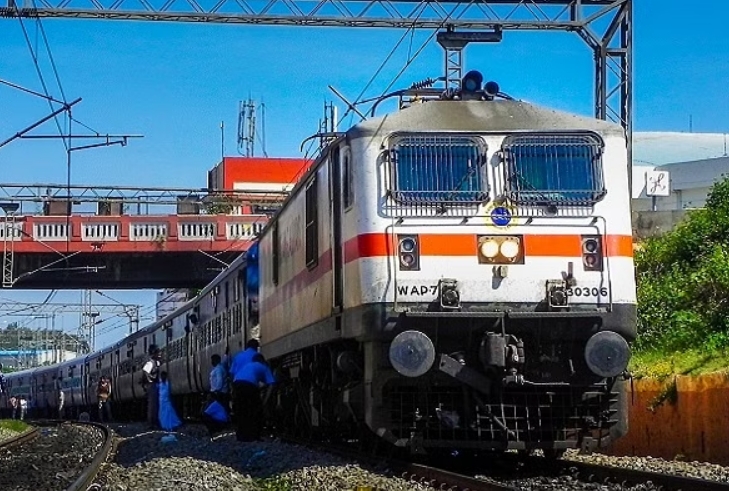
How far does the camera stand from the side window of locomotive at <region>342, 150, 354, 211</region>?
439 inches

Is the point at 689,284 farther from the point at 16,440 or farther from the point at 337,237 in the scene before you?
the point at 16,440

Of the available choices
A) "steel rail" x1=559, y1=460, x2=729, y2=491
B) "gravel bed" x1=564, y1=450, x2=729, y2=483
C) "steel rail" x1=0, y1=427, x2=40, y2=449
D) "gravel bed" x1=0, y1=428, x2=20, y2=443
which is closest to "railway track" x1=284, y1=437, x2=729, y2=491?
"steel rail" x1=559, y1=460, x2=729, y2=491

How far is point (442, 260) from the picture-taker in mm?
10703

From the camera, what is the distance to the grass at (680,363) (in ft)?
45.4

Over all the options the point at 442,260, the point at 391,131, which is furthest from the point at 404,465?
the point at 391,131

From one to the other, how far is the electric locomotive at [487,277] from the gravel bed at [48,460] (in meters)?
4.53

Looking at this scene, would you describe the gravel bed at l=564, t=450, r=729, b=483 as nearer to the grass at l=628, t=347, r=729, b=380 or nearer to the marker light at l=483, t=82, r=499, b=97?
the grass at l=628, t=347, r=729, b=380

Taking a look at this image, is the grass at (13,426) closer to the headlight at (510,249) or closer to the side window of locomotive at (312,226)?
the side window of locomotive at (312,226)

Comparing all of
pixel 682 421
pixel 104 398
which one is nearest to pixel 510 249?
pixel 682 421

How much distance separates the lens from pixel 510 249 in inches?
426

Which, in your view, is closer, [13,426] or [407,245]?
[407,245]

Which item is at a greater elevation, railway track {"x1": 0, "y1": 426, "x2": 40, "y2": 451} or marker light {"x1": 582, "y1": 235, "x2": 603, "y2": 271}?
marker light {"x1": 582, "y1": 235, "x2": 603, "y2": 271}

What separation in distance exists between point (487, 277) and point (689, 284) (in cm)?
1081

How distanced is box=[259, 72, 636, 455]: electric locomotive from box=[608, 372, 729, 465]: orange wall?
1.88 metres
